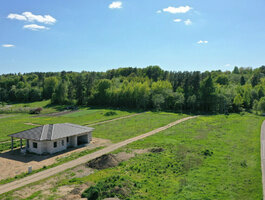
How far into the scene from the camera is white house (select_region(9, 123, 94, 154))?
29953mm

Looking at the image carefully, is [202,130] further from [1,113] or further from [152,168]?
[1,113]

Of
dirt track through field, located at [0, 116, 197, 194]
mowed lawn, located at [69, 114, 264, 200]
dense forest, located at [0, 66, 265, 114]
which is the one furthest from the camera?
dense forest, located at [0, 66, 265, 114]

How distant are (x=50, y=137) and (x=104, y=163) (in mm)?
9983

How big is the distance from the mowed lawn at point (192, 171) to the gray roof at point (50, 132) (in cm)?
912

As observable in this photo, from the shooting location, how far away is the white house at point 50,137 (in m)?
30.0

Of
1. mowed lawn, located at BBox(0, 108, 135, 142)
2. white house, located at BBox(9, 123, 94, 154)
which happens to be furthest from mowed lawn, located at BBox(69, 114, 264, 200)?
mowed lawn, located at BBox(0, 108, 135, 142)

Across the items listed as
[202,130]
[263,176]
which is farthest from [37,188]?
[202,130]

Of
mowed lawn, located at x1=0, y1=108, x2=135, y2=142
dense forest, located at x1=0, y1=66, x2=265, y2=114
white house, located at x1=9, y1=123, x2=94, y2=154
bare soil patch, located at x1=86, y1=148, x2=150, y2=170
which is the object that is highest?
dense forest, located at x1=0, y1=66, x2=265, y2=114

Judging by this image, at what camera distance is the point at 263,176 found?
21.0 meters

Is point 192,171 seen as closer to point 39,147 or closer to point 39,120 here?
point 39,147

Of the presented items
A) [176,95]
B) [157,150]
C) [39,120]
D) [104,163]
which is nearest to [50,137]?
[104,163]

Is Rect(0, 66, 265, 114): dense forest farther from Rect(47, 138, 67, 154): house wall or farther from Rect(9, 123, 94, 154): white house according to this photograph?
Rect(47, 138, 67, 154): house wall

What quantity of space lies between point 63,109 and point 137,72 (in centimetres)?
6622

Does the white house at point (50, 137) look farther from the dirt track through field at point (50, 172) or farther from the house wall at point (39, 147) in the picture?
the dirt track through field at point (50, 172)
